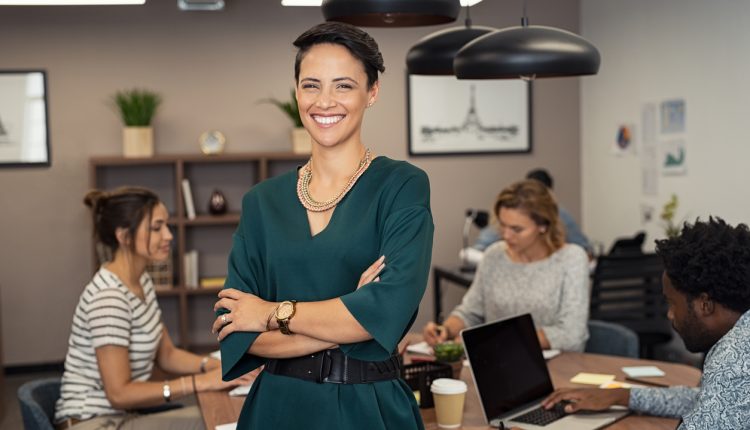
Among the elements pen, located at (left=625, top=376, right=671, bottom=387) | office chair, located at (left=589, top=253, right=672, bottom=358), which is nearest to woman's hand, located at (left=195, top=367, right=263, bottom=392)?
pen, located at (left=625, top=376, right=671, bottom=387)

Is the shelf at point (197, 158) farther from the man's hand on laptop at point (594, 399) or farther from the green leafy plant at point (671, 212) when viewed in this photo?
the man's hand on laptop at point (594, 399)

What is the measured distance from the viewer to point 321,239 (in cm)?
175

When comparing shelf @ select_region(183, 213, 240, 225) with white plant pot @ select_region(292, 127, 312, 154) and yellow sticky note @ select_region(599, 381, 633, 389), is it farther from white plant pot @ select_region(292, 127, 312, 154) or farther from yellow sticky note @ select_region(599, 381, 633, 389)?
yellow sticky note @ select_region(599, 381, 633, 389)

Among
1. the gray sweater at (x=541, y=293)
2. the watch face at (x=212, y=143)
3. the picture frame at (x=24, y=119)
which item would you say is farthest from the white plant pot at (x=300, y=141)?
the gray sweater at (x=541, y=293)

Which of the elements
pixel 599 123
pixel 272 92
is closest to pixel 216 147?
pixel 272 92

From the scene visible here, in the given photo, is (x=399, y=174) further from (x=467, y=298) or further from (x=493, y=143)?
(x=493, y=143)

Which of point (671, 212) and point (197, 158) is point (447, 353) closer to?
point (671, 212)

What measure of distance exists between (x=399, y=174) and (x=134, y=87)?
5531mm

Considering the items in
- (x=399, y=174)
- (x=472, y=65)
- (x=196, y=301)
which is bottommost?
(x=196, y=301)

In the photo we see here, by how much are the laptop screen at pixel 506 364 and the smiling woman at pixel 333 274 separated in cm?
79

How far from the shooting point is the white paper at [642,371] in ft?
10.2

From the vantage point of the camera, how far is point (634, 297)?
5.12 m

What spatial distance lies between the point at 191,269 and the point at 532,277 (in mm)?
3634

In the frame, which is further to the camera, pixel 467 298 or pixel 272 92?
pixel 272 92
